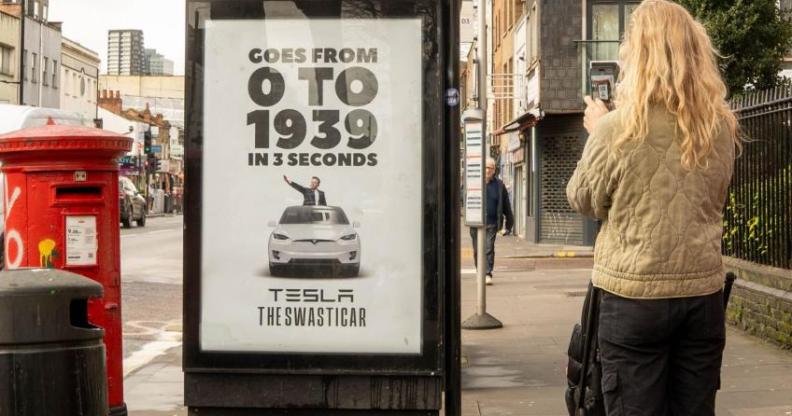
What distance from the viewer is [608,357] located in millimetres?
3941

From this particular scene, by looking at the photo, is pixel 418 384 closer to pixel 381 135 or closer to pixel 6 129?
pixel 381 135

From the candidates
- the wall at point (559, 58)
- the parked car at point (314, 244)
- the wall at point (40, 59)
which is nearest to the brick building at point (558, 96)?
the wall at point (559, 58)

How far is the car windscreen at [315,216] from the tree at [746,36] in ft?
45.6

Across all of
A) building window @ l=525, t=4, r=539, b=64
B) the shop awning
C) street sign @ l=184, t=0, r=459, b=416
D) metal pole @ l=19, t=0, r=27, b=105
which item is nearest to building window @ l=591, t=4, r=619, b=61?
building window @ l=525, t=4, r=539, b=64

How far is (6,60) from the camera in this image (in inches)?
2334

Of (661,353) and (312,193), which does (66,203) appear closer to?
(312,193)

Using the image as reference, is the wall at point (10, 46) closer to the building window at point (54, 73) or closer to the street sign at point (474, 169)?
the building window at point (54, 73)

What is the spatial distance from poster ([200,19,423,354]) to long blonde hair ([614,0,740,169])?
153 centimetres

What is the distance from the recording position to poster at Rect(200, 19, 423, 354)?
5.34 m

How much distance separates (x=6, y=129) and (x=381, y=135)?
11.7 m

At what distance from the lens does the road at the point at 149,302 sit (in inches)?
424

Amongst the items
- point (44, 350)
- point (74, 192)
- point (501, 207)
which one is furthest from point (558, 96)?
point (44, 350)

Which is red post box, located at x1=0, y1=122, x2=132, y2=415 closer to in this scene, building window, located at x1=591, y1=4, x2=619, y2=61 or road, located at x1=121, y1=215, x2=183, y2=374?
road, located at x1=121, y1=215, x2=183, y2=374

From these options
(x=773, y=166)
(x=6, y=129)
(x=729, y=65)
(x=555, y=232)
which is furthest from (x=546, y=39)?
(x=773, y=166)
